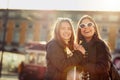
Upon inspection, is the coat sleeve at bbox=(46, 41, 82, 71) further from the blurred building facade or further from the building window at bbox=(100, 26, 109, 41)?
the building window at bbox=(100, 26, 109, 41)

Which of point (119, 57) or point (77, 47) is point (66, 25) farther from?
point (119, 57)

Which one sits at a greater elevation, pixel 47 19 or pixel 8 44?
pixel 47 19

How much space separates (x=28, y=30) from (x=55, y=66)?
A: 0.50 metres

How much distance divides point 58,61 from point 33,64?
0.28m

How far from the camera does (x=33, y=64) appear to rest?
4.00m

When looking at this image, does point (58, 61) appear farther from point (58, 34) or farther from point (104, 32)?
point (104, 32)

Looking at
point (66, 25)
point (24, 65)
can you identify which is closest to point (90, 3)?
point (66, 25)

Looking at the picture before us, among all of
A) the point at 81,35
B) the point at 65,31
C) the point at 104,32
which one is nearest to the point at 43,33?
the point at 65,31

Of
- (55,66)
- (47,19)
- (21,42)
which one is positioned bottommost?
(55,66)

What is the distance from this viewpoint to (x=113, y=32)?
3730 mm

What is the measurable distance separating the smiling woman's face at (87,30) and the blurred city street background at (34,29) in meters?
0.10

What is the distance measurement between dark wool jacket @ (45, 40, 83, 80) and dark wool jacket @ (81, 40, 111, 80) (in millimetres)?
89

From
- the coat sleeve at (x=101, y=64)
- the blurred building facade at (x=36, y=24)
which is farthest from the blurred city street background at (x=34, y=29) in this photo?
the coat sleeve at (x=101, y=64)

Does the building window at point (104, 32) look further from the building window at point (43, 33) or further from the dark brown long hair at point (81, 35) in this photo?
the building window at point (43, 33)
